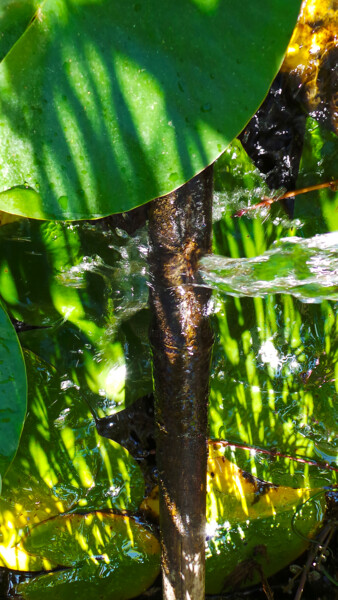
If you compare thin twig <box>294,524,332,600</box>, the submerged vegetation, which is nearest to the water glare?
the submerged vegetation

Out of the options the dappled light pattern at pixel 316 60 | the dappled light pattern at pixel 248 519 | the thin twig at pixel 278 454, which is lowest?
the dappled light pattern at pixel 248 519

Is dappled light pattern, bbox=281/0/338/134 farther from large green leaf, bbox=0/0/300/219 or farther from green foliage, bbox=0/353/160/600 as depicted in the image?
green foliage, bbox=0/353/160/600

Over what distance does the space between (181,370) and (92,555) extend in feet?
2.04

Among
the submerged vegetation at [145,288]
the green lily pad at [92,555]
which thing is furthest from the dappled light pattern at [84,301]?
the green lily pad at [92,555]

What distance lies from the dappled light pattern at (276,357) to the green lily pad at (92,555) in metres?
0.34

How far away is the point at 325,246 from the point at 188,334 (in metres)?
0.31

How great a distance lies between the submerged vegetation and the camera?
62cm

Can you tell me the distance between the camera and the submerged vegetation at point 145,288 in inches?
24.4

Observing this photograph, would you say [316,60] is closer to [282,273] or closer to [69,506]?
[282,273]

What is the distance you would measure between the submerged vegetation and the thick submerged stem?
0.15 feet

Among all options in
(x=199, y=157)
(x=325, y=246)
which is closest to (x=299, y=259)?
(x=325, y=246)

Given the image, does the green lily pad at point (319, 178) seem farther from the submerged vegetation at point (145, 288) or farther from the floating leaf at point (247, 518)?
the floating leaf at point (247, 518)

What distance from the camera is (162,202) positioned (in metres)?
0.79

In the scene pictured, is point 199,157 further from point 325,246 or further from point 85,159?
point 325,246
